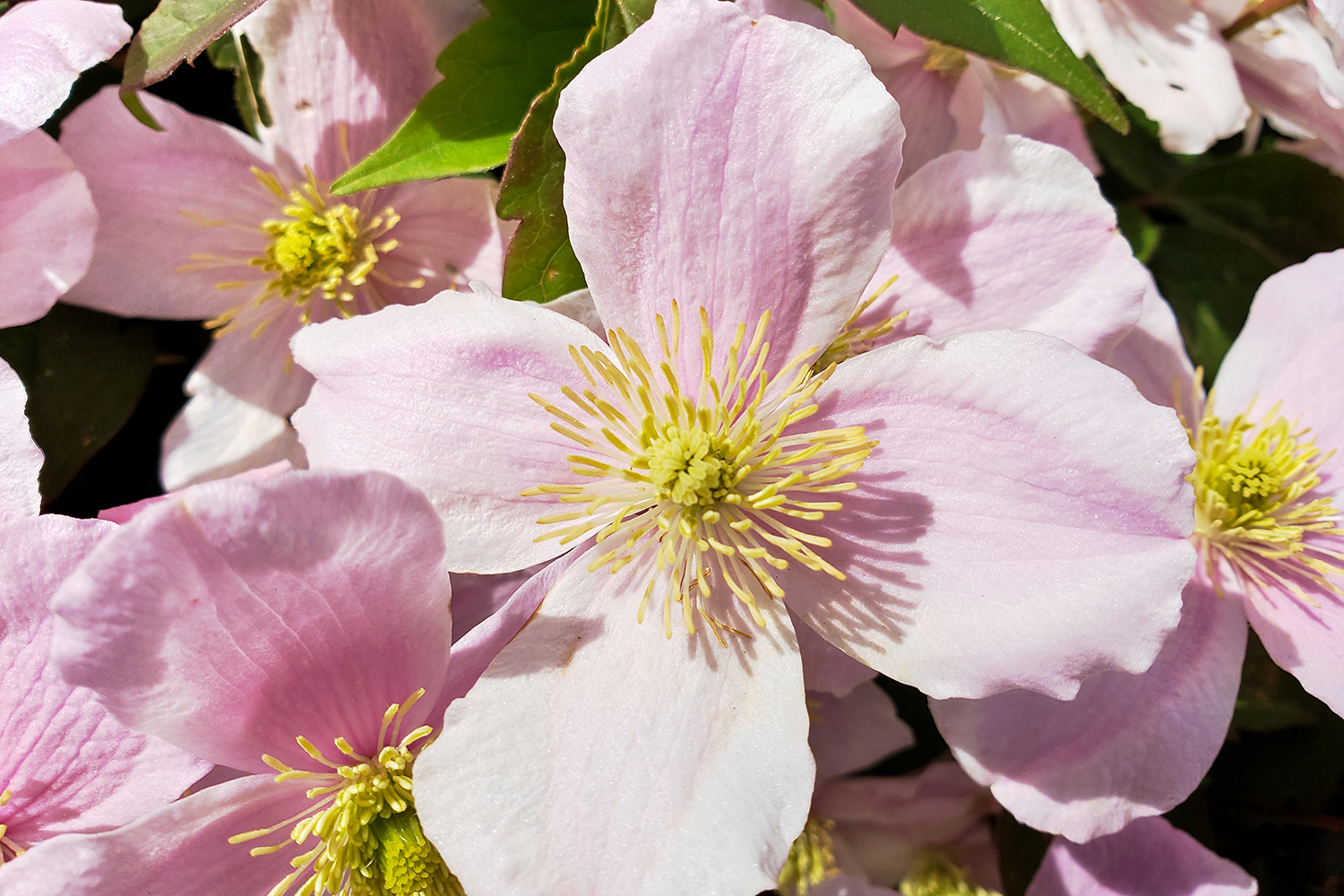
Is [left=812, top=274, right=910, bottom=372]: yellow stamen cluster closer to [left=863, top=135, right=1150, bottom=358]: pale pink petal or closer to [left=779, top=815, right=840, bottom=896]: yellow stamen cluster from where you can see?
[left=863, top=135, right=1150, bottom=358]: pale pink petal

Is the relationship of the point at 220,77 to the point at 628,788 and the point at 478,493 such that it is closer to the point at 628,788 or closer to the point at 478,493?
the point at 478,493

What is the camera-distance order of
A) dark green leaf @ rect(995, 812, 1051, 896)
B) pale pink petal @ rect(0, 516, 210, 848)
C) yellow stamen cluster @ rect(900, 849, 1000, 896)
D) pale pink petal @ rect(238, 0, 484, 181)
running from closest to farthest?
pale pink petal @ rect(0, 516, 210, 848) < pale pink petal @ rect(238, 0, 484, 181) < dark green leaf @ rect(995, 812, 1051, 896) < yellow stamen cluster @ rect(900, 849, 1000, 896)

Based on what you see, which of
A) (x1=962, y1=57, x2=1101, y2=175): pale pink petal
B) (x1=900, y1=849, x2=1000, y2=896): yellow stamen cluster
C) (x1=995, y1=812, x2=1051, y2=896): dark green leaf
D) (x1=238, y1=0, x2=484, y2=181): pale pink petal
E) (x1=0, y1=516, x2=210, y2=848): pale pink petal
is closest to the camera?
(x1=0, y1=516, x2=210, y2=848): pale pink petal

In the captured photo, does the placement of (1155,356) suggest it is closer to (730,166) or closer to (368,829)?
(730,166)

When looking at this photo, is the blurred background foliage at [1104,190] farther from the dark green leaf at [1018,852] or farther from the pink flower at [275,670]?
the pink flower at [275,670]

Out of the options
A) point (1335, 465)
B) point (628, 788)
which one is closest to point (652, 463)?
point (628, 788)

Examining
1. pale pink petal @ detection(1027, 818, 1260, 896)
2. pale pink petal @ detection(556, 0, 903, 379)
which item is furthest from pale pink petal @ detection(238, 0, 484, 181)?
pale pink petal @ detection(1027, 818, 1260, 896)

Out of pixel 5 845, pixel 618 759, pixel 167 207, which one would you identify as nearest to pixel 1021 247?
pixel 618 759

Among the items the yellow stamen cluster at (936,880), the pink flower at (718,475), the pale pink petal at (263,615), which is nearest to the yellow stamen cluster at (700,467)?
the pink flower at (718,475)
